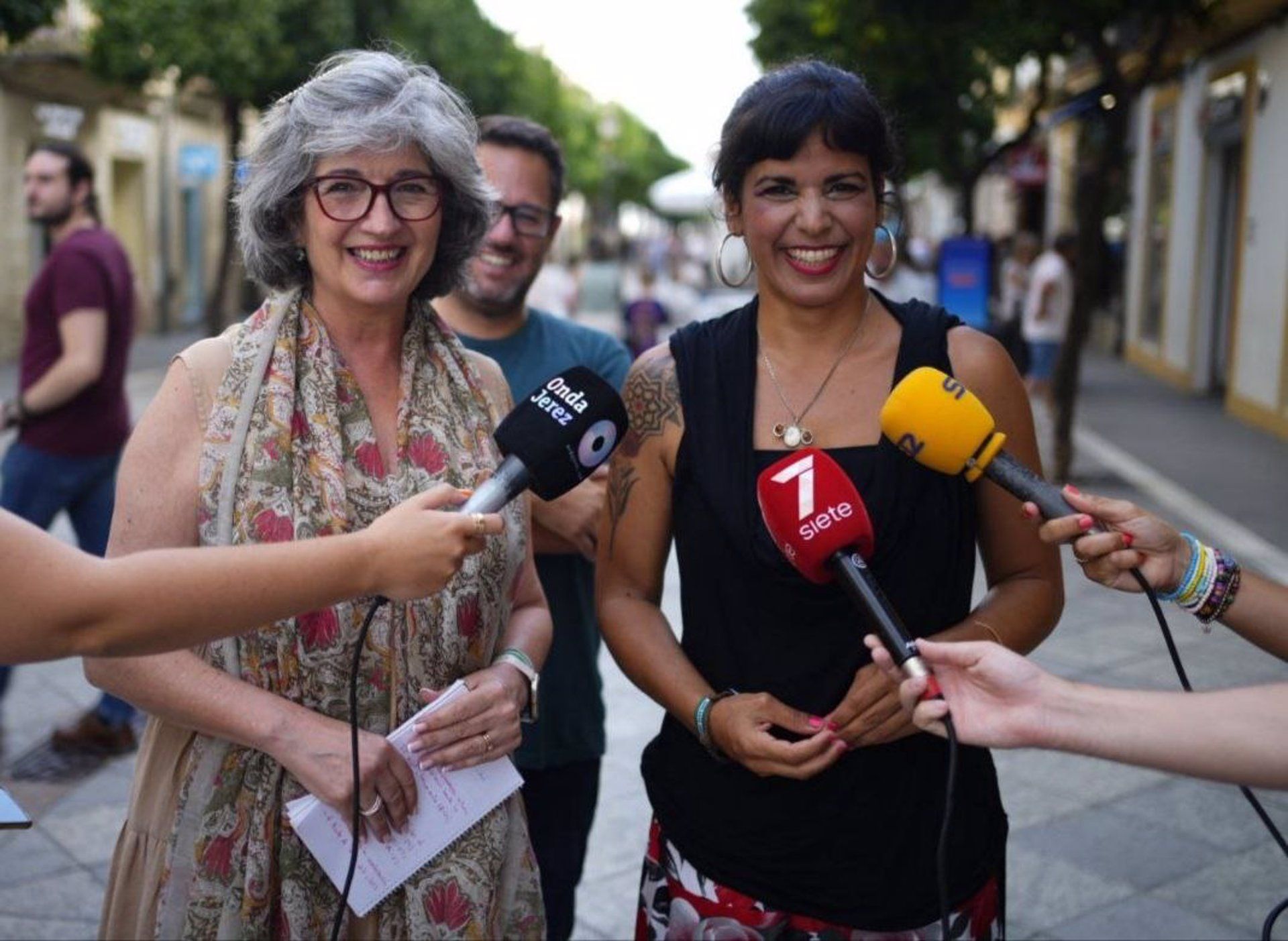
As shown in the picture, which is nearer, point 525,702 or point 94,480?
point 525,702

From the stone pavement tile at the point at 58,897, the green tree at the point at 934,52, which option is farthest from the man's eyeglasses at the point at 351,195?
the green tree at the point at 934,52

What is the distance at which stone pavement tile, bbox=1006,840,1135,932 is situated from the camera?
4.24 meters

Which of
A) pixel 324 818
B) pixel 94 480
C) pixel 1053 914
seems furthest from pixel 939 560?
pixel 94 480

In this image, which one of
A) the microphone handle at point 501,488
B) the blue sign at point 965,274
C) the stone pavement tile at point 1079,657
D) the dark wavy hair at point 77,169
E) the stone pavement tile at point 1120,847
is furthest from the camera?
the blue sign at point 965,274

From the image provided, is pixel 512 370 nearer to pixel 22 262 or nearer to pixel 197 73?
pixel 197 73

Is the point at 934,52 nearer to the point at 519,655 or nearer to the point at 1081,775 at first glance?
the point at 1081,775

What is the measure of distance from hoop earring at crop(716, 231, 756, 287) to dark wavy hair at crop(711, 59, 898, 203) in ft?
0.57

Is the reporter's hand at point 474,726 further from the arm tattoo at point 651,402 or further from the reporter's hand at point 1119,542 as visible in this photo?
the reporter's hand at point 1119,542

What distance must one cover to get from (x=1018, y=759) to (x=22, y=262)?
748 inches

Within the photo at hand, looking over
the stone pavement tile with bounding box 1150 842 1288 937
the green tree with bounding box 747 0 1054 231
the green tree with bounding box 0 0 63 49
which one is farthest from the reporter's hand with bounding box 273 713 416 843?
the green tree with bounding box 747 0 1054 231

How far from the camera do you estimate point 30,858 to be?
457 cm

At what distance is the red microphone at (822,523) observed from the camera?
1.99m

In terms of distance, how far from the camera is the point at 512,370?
3211mm

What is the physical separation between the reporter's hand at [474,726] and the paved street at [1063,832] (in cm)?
206
